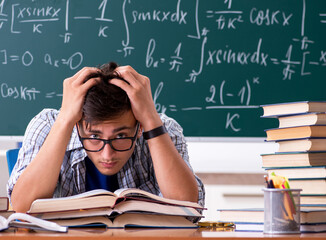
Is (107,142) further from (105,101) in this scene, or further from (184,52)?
(184,52)

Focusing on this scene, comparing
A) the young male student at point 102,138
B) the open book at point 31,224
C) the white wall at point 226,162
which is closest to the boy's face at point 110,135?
the young male student at point 102,138

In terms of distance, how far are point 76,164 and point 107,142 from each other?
0.97 ft

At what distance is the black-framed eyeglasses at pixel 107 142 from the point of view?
1486mm

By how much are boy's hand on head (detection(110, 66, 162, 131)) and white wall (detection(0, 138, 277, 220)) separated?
5.04 feet

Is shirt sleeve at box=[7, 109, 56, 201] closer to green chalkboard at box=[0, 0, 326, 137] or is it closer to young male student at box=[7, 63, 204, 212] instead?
young male student at box=[7, 63, 204, 212]

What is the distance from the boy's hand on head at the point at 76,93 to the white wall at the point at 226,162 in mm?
1615

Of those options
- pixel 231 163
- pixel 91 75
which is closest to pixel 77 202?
pixel 91 75

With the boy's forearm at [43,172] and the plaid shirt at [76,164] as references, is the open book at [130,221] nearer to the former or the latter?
the boy's forearm at [43,172]

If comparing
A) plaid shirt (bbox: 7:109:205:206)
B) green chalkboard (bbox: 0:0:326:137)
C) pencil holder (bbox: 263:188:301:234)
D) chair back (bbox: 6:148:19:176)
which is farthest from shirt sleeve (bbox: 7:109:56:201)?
green chalkboard (bbox: 0:0:326:137)

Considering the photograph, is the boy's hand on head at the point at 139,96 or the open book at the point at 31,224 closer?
the open book at the point at 31,224

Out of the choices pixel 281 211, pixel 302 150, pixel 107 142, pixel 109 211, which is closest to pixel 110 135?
pixel 107 142

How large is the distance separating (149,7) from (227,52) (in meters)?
0.54

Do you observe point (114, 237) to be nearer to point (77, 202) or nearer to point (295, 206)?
point (77, 202)

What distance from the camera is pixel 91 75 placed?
62.1 inches
